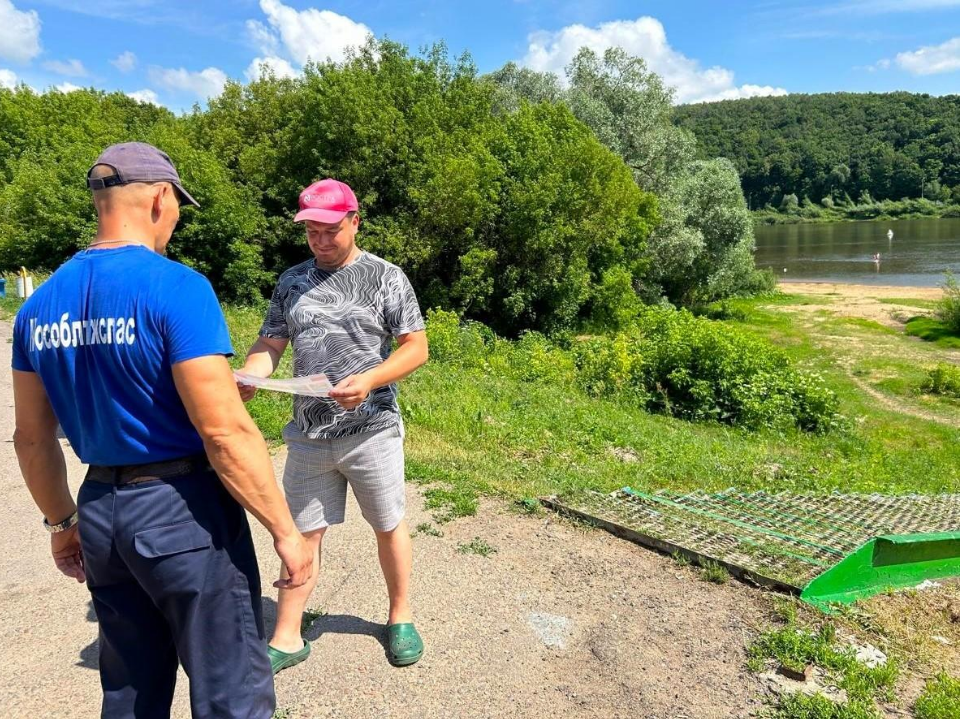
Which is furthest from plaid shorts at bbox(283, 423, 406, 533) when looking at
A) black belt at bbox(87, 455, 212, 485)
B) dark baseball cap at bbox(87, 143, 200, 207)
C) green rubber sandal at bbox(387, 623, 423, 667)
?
dark baseball cap at bbox(87, 143, 200, 207)

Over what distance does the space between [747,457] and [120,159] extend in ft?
27.4

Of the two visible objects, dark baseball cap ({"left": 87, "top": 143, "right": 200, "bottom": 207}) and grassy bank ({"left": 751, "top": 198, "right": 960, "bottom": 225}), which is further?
grassy bank ({"left": 751, "top": 198, "right": 960, "bottom": 225})

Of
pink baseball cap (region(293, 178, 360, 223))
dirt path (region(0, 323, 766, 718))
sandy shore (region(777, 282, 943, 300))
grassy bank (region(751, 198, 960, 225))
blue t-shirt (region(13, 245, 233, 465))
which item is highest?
grassy bank (region(751, 198, 960, 225))

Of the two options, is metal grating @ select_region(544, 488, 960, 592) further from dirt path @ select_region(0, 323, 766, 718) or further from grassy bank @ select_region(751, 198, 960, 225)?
grassy bank @ select_region(751, 198, 960, 225)

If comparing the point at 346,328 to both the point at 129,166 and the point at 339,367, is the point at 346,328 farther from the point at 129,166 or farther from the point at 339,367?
the point at 129,166

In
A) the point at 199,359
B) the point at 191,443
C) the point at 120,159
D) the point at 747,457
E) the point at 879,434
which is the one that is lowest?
the point at 879,434

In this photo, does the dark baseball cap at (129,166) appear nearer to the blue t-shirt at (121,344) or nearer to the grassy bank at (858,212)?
the blue t-shirt at (121,344)

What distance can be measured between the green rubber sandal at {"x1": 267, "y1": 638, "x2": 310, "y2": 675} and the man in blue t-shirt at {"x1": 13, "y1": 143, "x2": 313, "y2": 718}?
0.95m

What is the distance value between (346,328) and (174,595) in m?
1.36

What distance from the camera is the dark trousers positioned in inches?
79.2

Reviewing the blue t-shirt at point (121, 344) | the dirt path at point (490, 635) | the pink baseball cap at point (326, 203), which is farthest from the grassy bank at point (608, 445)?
the blue t-shirt at point (121, 344)

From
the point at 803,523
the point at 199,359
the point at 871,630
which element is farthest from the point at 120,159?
the point at 803,523

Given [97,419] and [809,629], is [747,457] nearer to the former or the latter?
[809,629]

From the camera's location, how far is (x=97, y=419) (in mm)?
2004
